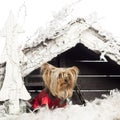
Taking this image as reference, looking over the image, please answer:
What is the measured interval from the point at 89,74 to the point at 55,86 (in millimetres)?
419

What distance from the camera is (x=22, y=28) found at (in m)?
1.72

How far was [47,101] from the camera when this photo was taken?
1.75m

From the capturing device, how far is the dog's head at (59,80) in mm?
1729

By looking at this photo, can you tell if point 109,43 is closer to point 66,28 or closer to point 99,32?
point 99,32

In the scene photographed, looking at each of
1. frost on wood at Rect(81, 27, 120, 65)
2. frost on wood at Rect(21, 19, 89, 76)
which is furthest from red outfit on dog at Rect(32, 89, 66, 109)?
frost on wood at Rect(81, 27, 120, 65)

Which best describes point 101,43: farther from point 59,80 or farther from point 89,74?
point 89,74

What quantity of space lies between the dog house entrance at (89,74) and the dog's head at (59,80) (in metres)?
0.31

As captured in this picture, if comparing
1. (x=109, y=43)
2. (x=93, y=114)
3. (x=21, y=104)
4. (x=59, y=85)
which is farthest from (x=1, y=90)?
(x=109, y=43)

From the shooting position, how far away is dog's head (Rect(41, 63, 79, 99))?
1729mm

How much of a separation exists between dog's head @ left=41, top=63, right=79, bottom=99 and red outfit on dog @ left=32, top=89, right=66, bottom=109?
Answer: 0.03 m

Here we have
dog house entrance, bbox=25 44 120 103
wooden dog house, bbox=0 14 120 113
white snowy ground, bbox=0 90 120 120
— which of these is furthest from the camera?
dog house entrance, bbox=25 44 120 103

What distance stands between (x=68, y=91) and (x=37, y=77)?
0.33 metres

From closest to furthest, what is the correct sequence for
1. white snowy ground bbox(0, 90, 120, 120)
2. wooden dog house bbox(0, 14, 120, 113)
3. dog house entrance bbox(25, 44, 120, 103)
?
white snowy ground bbox(0, 90, 120, 120)
wooden dog house bbox(0, 14, 120, 113)
dog house entrance bbox(25, 44, 120, 103)

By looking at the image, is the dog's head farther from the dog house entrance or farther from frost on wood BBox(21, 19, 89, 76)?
the dog house entrance
